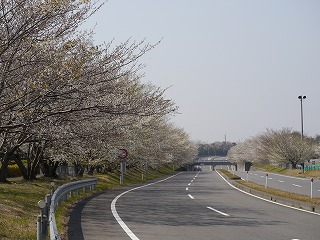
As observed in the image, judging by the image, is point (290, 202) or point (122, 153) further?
point (122, 153)

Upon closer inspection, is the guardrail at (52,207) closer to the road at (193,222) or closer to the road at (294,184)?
the road at (193,222)

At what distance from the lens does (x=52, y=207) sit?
33.2 feet

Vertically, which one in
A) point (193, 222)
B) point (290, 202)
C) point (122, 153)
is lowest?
point (193, 222)

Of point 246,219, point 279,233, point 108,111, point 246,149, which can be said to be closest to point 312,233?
point 279,233

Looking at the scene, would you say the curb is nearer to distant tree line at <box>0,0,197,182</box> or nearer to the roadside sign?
distant tree line at <box>0,0,197,182</box>

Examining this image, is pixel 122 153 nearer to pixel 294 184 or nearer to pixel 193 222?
pixel 294 184

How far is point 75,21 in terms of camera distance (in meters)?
10.3

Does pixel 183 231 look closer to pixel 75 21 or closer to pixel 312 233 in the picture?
pixel 312 233

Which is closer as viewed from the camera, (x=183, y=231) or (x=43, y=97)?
(x=43, y=97)

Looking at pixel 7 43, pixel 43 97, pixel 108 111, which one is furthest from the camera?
pixel 108 111

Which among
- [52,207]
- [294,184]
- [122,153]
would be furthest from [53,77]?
[294,184]

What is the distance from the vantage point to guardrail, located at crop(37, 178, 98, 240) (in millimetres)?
7228

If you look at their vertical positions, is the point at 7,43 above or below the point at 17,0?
below

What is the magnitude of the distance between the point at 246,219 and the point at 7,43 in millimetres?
7580
